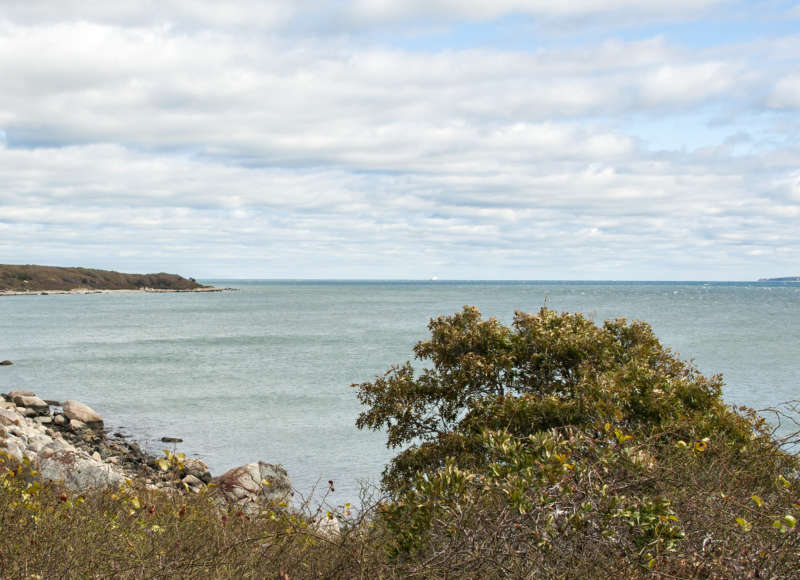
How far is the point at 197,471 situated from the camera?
23547mm

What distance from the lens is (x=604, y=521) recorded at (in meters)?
6.56

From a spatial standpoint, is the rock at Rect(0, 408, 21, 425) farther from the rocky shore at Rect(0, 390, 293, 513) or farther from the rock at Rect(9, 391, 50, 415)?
the rock at Rect(9, 391, 50, 415)

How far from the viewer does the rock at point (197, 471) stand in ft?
75.8

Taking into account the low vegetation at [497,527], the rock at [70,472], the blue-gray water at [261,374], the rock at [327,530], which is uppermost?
the low vegetation at [497,527]

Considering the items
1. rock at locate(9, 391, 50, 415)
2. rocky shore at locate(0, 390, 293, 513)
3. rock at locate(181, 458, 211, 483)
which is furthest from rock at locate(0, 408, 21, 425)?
rock at locate(181, 458, 211, 483)

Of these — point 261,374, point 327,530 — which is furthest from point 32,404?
point 327,530

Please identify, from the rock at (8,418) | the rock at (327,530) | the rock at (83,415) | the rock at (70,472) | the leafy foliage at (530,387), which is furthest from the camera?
the rock at (83,415)

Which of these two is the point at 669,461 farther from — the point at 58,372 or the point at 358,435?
the point at 58,372

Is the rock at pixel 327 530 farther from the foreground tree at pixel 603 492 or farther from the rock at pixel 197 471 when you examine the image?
the rock at pixel 197 471

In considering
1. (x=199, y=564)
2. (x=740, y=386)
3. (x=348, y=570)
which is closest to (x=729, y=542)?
(x=348, y=570)

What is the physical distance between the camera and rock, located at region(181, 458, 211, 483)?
2311 centimetres

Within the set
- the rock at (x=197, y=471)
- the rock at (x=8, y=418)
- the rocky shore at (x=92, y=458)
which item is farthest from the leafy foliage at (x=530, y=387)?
the rock at (x=8, y=418)

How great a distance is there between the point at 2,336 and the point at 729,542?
8720 centimetres

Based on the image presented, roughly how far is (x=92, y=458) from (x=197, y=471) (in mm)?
4716
